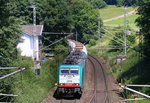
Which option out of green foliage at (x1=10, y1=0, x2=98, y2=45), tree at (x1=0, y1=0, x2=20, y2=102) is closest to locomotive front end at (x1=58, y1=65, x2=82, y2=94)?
tree at (x1=0, y1=0, x2=20, y2=102)

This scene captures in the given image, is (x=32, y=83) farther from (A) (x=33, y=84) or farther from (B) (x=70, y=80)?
(B) (x=70, y=80)

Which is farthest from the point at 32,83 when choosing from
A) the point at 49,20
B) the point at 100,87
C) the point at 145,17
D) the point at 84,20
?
the point at 84,20

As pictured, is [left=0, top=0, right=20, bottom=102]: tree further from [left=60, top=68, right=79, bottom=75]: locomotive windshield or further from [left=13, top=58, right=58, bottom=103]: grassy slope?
[left=60, top=68, right=79, bottom=75]: locomotive windshield

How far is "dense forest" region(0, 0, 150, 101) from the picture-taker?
656 inches

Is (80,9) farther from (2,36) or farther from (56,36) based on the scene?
(2,36)

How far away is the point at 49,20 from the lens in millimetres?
Result: 44500

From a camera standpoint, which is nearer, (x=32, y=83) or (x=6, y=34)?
(x=6, y=34)

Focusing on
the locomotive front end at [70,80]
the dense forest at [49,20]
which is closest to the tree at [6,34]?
the dense forest at [49,20]

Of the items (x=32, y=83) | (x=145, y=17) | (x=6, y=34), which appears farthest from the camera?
(x=32, y=83)

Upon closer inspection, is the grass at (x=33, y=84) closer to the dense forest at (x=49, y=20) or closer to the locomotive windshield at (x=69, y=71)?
the dense forest at (x=49, y=20)

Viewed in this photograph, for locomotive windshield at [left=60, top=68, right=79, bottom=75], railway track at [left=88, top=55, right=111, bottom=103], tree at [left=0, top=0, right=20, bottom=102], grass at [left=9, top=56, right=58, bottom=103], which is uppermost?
tree at [left=0, top=0, right=20, bottom=102]

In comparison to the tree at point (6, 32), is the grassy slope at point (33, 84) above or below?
below

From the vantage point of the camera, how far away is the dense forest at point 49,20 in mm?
16656

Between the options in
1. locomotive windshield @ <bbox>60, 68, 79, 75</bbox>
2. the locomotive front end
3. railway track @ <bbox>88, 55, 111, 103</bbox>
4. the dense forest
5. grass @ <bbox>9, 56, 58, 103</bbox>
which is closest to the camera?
the dense forest
